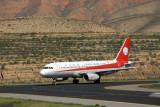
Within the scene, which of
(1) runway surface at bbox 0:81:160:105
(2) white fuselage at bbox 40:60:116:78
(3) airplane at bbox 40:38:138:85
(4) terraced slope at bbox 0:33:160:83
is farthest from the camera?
(4) terraced slope at bbox 0:33:160:83

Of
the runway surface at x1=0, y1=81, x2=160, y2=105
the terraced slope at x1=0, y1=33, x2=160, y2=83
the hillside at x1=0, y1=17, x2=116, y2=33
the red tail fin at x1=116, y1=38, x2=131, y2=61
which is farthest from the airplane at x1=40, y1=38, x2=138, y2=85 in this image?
the hillside at x1=0, y1=17, x2=116, y2=33

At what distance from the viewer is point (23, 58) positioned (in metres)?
89.2

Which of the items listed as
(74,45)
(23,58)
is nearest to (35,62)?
(23,58)

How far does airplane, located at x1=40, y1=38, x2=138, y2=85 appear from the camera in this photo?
52.9 meters

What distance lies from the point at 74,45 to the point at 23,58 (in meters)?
21.0

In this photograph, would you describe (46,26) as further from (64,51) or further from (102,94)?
(102,94)

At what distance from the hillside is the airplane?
7167 cm

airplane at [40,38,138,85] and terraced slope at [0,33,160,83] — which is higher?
terraced slope at [0,33,160,83]

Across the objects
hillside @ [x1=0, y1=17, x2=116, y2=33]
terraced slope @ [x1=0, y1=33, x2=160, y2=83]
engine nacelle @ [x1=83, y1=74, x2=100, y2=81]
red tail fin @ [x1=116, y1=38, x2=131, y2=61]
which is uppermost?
hillside @ [x1=0, y1=17, x2=116, y2=33]

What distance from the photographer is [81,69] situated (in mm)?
56406

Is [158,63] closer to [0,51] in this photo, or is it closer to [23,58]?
[23,58]

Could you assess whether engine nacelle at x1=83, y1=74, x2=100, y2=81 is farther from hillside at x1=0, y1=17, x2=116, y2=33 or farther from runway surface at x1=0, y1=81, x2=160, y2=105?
hillside at x1=0, y1=17, x2=116, y2=33

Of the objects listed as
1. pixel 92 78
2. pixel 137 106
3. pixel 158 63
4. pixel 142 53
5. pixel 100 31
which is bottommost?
pixel 137 106

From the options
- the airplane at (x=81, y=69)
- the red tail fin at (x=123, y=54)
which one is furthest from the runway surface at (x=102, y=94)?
the red tail fin at (x=123, y=54)
